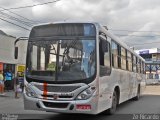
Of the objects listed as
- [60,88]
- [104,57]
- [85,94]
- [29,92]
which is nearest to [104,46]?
[104,57]

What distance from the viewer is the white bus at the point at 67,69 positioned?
32.7 feet

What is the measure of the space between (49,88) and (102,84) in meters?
1.64

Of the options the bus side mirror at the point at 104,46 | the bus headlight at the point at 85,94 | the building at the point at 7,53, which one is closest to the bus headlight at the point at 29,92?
the bus headlight at the point at 85,94

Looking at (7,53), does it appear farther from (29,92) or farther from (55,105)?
(55,105)

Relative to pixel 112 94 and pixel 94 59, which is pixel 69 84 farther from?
pixel 112 94

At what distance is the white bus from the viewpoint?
9.98m

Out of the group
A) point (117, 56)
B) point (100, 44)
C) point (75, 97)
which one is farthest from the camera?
point (117, 56)

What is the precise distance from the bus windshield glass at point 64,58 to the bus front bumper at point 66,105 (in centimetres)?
60

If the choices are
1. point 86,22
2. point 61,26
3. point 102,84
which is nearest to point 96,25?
point 86,22

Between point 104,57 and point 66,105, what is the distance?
2028 mm

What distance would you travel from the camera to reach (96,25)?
35.0 ft

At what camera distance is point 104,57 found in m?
11.0

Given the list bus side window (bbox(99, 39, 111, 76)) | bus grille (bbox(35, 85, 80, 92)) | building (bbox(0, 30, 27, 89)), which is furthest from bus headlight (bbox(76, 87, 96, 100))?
building (bbox(0, 30, 27, 89))

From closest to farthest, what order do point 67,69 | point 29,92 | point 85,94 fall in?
point 85,94 < point 67,69 < point 29,92
